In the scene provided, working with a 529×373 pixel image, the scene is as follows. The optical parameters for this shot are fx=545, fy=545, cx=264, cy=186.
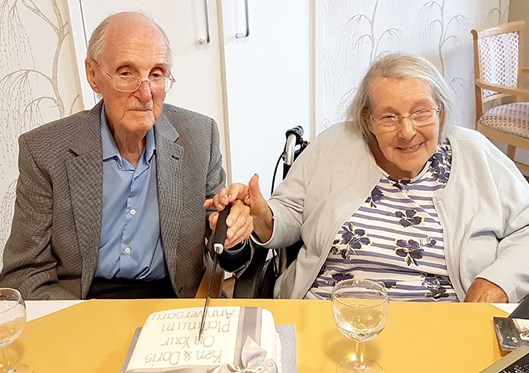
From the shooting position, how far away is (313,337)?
105cm

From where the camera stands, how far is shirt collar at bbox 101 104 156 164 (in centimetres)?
150

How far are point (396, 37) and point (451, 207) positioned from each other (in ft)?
6.88

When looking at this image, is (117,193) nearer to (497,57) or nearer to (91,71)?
(91,71)

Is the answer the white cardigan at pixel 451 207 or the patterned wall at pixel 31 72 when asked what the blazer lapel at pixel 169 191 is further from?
the patterned wall at pixel 31 72

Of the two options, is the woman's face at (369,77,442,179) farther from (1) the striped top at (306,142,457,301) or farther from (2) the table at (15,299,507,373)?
(2) the table at (15,299,507,373)

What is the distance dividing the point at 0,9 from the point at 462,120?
3.05 m

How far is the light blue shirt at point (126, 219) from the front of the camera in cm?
150

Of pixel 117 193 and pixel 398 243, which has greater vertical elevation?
pixel 117 193

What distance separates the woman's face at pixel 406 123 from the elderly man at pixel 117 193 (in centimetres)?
48

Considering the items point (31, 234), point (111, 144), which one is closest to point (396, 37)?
point (111, 144)

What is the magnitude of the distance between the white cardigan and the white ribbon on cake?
0.66 meters

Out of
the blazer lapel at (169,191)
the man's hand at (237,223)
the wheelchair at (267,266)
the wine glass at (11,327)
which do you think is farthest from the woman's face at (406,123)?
the wine glass at (11,327)

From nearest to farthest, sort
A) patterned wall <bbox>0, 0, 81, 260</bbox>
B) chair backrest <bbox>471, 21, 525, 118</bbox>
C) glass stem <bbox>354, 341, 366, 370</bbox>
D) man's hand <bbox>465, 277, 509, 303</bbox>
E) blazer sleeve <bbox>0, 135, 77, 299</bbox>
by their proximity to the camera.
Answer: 1. glass stem <bbox>354, 341, 366, 370</bbox>
2. man's hand <bbox>465, 277, 509, 303</bbox>
3. blazer sleeve <bbox>0, 135, 77, 299</bbox>
4. patterned wall <bbox>0, 0, 81, 260</bbox>
5. chair backrest <bbox>471, 21, 525, 118</bbox>

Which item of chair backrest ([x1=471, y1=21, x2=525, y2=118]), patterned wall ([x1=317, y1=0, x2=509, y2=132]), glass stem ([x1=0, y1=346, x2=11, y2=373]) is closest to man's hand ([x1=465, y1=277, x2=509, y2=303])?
glass stem ([x1=0, y1=346, x2=11, y2=373])
